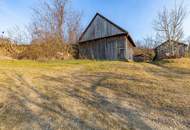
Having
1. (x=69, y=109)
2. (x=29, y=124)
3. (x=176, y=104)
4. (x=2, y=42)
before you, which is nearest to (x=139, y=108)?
(x=176, y=104)

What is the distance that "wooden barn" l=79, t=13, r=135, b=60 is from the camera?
20172mm

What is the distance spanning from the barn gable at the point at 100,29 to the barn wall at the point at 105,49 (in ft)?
1.83

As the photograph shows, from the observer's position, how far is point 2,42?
17.0 m

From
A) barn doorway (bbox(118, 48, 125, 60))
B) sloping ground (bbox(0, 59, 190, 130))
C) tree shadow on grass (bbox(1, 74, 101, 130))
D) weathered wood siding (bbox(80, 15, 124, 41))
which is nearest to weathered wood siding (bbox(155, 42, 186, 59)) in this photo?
barn doorway (bbox(118, 48, 125, 60))

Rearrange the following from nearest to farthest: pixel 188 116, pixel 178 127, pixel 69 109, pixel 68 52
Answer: pixel 178 127 < pixel 188 116 < pixel 69 109 < pixel 68 52

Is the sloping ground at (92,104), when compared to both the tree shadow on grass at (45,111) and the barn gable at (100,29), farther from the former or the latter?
the barn gable at (100,29)

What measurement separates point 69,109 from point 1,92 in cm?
242

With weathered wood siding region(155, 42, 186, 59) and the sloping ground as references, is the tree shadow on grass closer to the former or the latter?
the sloping ground

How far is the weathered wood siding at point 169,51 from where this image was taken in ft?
81.9

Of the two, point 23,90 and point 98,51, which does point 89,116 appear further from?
point 98,51

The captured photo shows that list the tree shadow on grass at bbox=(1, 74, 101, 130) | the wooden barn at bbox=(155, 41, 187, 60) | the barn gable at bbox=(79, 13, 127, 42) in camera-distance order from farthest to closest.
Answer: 1. the wooden barn at bbox=(155, 41, 187, 60)
2. the barn gable at bbox=(79, 13, 127, 42)
3. the tree shadow on grass at bbox=(1, 74, 101, 130)

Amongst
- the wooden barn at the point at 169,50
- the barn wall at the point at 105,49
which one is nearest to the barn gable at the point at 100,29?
the barn wall at the point at 105,49

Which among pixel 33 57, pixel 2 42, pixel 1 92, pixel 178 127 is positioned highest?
pixel 2 42

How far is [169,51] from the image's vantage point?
87.0 feet
